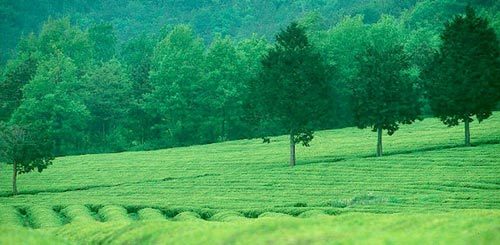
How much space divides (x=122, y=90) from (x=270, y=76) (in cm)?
6363

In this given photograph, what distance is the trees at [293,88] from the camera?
281 feet

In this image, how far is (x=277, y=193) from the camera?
70.2 metres

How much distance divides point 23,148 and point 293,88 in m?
31.6

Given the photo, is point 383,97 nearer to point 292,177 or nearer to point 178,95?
point 292,177

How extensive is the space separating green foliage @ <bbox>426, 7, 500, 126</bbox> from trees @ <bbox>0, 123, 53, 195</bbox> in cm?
4503

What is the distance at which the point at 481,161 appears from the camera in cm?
7388

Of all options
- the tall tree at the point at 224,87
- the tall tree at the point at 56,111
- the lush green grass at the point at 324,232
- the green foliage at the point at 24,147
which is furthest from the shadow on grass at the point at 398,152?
→ the tall tree at the point at 56,111

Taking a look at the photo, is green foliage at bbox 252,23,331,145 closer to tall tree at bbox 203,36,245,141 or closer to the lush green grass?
tall tree at bbox 203,36,245,141

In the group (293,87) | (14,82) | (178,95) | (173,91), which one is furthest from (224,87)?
(293,87)

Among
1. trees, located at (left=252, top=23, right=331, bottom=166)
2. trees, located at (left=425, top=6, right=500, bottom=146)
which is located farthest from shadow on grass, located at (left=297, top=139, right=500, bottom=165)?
trees, located at (left=252, top=23, right=331, bottom=166)

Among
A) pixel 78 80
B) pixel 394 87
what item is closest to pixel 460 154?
pixel 394 87

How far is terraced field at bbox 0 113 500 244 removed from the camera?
31.5 m

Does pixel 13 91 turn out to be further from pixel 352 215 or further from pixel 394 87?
pixel 352 215

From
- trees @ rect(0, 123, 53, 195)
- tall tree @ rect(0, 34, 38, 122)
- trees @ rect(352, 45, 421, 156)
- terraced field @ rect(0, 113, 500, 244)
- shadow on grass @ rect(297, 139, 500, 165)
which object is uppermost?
tall tree @ rect(0, 34, 38, 122)
